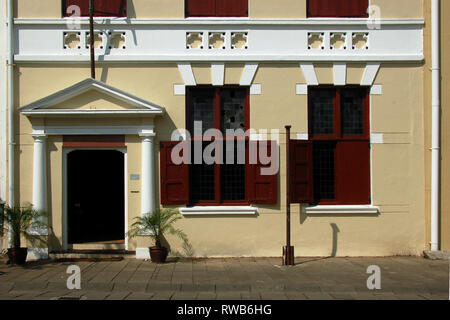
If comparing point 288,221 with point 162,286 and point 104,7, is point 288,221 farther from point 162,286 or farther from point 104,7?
point 104,7

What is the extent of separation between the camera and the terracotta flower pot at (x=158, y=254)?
10438 millimetres

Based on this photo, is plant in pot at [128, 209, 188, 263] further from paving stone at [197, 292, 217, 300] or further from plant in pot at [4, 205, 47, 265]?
paving stone at [197, 292, 217, 300]

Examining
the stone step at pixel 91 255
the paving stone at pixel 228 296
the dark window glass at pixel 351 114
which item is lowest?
the paving stone at pixel 228 296

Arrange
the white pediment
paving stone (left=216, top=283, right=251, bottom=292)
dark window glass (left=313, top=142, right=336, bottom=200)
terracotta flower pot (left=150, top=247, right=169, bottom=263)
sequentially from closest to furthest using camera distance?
paving stone (left=216, top=283, right=251, bottom=292) < terracotta flower pot (left=150, top=247, right=169, bottom=263) < the white pediment < dark window glass (left=313, top=142, right=336, bottom=200)

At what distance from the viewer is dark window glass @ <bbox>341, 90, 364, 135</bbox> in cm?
1152

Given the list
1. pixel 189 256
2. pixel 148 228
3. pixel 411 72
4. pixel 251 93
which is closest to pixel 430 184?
pixel 411 72

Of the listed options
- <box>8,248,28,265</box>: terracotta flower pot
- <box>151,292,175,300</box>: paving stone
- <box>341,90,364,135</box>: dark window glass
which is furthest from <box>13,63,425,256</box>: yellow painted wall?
<box>151,292,175,300</box>: paving stone

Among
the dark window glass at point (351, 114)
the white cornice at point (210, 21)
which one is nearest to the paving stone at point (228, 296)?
the dark window glass at point (351, 114)

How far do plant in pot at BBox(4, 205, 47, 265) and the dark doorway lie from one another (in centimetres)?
99

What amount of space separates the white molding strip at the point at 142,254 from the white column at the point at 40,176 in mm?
2091

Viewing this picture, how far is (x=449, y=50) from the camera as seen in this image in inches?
451

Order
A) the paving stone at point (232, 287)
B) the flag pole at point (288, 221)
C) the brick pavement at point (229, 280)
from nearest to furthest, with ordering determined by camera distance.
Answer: the brick pavement at point (229, 280)
the paving stone at point (232, 287)
the flag pole at point (288, 221)

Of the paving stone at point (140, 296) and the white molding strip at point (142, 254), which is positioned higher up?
the white molding strip at point (142, 254)

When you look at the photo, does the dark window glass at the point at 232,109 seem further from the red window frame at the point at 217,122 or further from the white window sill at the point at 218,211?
the white window sill at the point at 218,211
